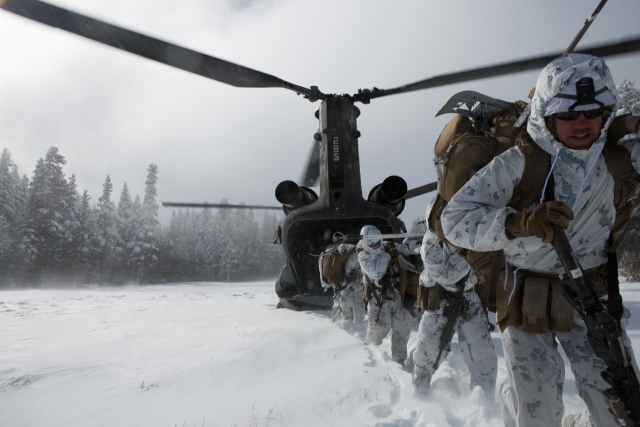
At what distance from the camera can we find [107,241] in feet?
116

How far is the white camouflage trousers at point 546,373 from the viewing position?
1.81 metres

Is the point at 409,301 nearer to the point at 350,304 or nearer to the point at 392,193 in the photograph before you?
the point at 350,304

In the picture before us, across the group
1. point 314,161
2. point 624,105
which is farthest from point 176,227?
point 624,105

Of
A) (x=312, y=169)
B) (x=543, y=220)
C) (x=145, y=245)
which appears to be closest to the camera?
(x=543, y=220)

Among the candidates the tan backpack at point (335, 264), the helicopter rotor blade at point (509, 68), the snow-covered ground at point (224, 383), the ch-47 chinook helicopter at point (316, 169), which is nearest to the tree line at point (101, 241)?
the ch-47 chinook helicopter at point (316, 169)

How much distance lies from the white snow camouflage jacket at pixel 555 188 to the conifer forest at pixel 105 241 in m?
17.1

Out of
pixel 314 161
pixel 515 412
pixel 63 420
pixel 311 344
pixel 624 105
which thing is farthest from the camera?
pixel 624 105

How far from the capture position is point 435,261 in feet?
12.9

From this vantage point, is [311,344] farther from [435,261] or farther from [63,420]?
[63,420]

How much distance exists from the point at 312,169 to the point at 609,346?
10356mm

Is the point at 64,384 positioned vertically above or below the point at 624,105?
below

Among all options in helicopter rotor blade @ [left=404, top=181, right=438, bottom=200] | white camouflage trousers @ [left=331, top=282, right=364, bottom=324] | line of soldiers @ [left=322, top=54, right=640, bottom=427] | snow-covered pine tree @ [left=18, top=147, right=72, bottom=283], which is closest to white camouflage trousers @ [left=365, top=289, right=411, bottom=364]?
white camouflage trousers @ [left=331, top=282, right=364, bottom=324]

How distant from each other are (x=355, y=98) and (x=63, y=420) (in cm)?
788

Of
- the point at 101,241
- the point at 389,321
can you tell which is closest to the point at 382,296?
the point at 389,321
